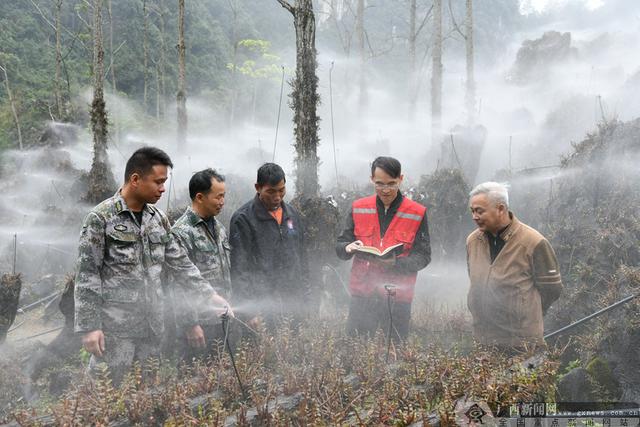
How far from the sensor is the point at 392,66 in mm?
50875

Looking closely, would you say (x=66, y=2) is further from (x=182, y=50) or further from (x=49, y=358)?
(x=49, y=358)

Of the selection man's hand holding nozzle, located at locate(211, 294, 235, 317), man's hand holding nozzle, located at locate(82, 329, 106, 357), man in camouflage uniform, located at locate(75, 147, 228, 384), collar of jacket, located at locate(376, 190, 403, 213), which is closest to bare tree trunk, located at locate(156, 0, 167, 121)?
collar of jacket, located at locate(376, 190, 403, 213)

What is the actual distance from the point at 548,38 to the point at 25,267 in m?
31.6

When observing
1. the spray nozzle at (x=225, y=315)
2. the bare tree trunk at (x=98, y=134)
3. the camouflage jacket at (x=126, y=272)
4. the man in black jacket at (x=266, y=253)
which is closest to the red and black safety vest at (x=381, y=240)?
the man in black jacket at (x=266, y=253)

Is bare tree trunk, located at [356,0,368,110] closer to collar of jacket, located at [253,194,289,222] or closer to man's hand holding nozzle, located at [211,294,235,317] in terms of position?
collar of jacket, located at [253,194,289,222]

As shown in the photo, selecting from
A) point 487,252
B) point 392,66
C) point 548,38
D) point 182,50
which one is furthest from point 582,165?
point 392,66

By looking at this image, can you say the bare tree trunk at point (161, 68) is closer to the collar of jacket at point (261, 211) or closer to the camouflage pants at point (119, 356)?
the collar of jacket at point (261, 211)

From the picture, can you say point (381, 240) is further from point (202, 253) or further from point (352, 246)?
point (202, 253)

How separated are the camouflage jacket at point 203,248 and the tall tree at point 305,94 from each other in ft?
12.8

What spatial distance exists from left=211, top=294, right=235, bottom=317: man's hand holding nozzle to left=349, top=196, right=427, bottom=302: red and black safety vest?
1.25 m

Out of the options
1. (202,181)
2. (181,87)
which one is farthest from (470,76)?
(202,181)

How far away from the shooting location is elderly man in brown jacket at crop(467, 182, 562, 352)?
12.4 feet

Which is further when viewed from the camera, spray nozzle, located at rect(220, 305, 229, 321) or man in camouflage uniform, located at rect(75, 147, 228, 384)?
spray nozzle, located at rect(220, 305, 229, 321)

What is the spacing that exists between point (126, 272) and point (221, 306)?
2.49 ft
